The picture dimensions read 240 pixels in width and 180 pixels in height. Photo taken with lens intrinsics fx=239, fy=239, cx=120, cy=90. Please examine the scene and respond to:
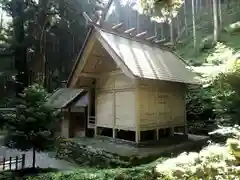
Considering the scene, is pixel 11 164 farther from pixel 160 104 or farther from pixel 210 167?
pixel 160 104

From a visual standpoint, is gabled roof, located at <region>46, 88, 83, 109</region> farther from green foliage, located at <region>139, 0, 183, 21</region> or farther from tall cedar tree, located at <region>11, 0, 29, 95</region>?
tall cedar tree, located at <region>11, 0, 29, 95</region>

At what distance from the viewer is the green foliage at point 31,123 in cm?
698

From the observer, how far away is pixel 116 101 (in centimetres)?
1084

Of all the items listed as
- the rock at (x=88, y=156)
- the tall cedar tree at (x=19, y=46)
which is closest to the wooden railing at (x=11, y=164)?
the rock at (x=88, y=156)

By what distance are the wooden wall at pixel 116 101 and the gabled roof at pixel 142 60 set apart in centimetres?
92

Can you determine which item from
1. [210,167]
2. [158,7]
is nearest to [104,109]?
[158,7]

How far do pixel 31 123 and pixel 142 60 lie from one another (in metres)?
5.25

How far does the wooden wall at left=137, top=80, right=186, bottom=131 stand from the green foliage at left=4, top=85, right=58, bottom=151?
3855 millimetres

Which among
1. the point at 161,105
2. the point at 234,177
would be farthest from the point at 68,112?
the point at 234,177

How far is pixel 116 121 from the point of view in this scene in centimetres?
1072

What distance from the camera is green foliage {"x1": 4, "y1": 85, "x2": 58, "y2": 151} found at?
22.9 feet

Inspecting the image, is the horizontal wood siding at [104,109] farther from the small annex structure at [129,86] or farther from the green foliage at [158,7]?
the green foliage at [158,7]

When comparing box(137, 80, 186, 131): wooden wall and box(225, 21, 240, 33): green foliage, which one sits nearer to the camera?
box(137, 80, 186, 131): wooden wall

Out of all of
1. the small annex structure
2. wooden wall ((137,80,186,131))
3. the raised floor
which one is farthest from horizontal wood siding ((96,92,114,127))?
wooden wall ((137,80,186,131))
